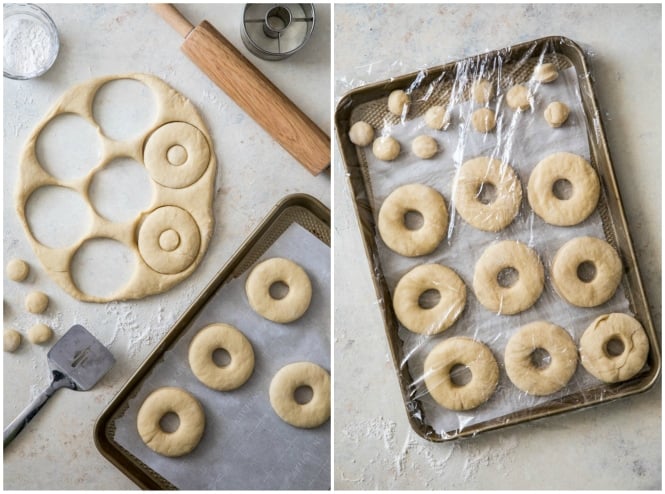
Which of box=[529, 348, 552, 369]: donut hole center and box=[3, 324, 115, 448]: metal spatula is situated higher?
box=[3, 324, 115, 448]: metal spatula

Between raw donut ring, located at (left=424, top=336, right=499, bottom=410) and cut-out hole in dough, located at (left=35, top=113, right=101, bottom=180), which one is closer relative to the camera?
raw donut ring, located at (left=424, top=336, right=499, bottom=410)

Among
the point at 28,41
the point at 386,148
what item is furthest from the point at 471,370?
the point at 28,41

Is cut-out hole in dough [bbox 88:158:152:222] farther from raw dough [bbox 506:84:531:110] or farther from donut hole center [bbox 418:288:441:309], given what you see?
raw dough [bbox 506:84:531:110]

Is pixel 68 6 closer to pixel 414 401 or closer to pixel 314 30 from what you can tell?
pixel 314 30

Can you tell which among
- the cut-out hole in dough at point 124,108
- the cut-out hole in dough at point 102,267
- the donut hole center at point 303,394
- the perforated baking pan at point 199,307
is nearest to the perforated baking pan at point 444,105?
the perforated baking pan at point 199,307

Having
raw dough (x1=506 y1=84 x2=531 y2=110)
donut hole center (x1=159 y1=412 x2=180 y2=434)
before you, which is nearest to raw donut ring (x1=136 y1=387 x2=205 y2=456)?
donut hole center (x1=159 y1=412 x2=180 y2=434)

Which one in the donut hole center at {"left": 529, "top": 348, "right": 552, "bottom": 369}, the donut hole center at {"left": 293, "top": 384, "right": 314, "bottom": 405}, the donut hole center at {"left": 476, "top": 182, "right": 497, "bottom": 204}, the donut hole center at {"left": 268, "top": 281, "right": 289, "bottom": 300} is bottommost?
the donut hole center at {"left": 293, "top": 384, "right": 314, "bottom": 405}

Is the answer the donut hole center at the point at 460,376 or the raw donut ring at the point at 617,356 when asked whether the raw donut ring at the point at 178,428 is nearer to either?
the donut hole center at the point at 460,376
